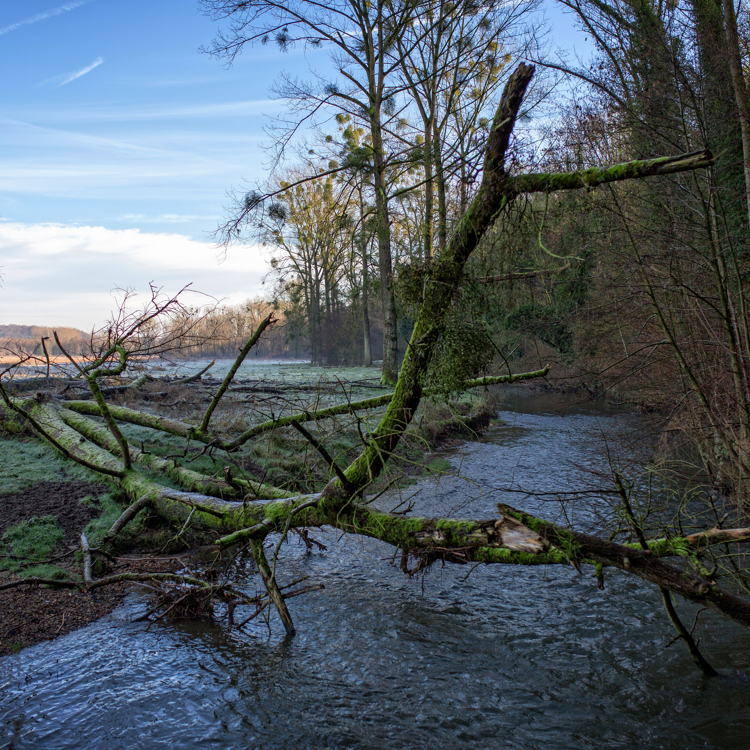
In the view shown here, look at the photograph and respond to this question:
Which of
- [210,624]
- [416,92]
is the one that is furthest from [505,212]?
[416,92]

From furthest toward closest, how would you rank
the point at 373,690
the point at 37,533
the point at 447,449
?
the point at 447,449 < the point at 37,533 < the point at 373,690

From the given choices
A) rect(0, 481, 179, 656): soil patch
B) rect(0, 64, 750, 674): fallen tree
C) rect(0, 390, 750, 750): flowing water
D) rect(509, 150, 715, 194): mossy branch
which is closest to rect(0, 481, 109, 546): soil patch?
rect(0, 481, 179, 656): soil patch

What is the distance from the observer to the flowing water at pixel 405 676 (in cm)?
384

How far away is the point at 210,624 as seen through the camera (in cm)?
539

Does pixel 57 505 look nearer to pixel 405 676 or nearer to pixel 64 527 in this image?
pixel 64 527

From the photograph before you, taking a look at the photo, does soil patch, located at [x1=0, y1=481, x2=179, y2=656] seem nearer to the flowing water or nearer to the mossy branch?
the flowing water

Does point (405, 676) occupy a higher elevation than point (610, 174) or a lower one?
lower

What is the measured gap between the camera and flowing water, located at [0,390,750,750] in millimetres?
3836

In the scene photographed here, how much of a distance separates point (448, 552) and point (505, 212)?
3.15m

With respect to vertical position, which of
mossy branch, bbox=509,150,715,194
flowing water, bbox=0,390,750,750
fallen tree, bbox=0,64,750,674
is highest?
mossy branch, bbox=509,150,715,194

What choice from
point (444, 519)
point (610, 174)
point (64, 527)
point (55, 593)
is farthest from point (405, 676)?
point (64, 527)

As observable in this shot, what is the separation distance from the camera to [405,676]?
176 inches

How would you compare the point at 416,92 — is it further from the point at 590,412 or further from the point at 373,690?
the point at 373,690

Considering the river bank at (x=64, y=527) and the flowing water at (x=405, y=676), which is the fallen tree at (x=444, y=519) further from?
the flowing water at (x=405, y=676)
